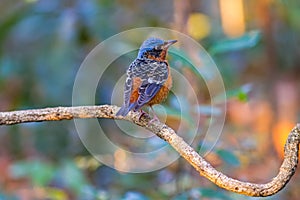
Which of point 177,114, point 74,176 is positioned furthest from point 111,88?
point 177,114

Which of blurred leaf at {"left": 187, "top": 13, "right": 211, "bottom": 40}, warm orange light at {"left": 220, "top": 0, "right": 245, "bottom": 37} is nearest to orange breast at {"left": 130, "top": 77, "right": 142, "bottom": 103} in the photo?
blurred leaf at {"left": 187, "top": 13, "right": 211, "bottom": 40}

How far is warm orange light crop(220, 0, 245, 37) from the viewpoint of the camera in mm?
4430

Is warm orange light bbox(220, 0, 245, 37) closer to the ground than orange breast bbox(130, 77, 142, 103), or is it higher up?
closer to the ground

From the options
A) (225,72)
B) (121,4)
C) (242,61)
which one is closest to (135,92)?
(225,72)

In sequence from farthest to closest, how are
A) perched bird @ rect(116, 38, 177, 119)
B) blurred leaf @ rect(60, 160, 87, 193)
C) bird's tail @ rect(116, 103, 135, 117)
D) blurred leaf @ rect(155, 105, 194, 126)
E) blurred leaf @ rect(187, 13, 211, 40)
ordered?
blurred leaf @ rect(187, 13, 211, 40)
blurred leaf @ rect(60, 160, 87, 193)
blurred leaf @ rect(155, 105, 194, 126)
perched bird @ rect(116, 38, 177, 119)
bird's tail @ rect(116, 103, 135, 117)

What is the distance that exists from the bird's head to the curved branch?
0.18m

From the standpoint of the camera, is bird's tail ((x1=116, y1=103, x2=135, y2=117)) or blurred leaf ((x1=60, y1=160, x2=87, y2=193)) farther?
blurred leaf ((x1=60, y1=160, x2=87, y2=193))

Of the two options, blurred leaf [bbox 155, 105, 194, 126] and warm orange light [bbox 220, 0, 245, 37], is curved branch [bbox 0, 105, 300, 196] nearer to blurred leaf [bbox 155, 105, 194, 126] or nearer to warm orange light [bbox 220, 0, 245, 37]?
blurred leaf [bbox 155, 105, 194, 126]

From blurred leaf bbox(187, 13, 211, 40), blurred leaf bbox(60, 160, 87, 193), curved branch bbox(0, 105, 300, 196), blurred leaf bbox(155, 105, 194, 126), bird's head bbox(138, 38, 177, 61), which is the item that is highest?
bird's head bbox(138, 38, 177, 61)

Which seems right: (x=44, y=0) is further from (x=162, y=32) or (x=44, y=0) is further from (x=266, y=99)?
(x=266, y=99)

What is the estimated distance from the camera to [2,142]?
14.5 ft

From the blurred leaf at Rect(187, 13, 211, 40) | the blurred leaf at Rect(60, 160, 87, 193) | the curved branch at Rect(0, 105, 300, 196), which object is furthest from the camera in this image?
the blurred leaf at Rect(187, 13, 211, 40)

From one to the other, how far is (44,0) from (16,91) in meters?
0.57

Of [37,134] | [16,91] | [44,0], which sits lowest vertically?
[37,134]
